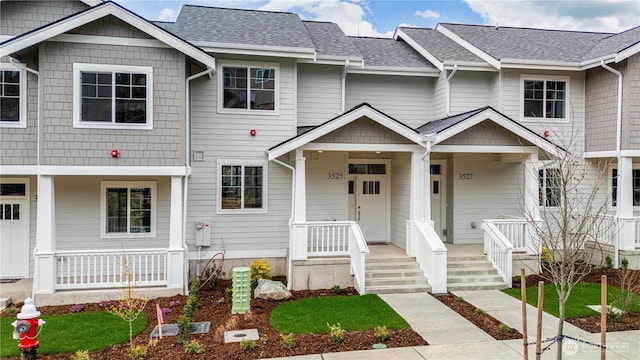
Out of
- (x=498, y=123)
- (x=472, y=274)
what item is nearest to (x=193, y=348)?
(x=472, y=274)

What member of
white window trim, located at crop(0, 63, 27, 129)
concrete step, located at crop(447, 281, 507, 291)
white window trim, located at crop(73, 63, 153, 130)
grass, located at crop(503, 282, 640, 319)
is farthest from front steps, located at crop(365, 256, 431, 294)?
white window trim, located at crop(0, 63, 27, 129)

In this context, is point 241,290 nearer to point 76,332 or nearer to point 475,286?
point 76,332

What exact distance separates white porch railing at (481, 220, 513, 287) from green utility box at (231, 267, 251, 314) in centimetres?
645

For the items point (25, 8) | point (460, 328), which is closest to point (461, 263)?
point (460, 328)

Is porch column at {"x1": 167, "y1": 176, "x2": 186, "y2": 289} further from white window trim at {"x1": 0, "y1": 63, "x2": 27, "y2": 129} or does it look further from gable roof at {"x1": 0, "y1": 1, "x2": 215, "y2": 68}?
white window trim at {"x1": 0, "y1": 63, "x2": 27, "y2": 129}

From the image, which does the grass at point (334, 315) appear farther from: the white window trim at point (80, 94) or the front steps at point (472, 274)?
the white window trim at point (80, 94)

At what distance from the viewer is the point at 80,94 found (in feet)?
31.9

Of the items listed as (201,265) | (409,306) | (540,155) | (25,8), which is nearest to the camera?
(409,306)

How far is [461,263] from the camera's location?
11156 mm

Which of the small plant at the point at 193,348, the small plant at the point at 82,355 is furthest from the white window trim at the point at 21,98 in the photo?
the small plant at the point at 193,348

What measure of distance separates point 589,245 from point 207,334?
11.7 metres

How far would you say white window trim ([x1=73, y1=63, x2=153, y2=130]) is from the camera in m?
9.68

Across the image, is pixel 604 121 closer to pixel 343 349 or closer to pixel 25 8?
pixel 343 349

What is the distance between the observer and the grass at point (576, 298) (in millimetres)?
8508
